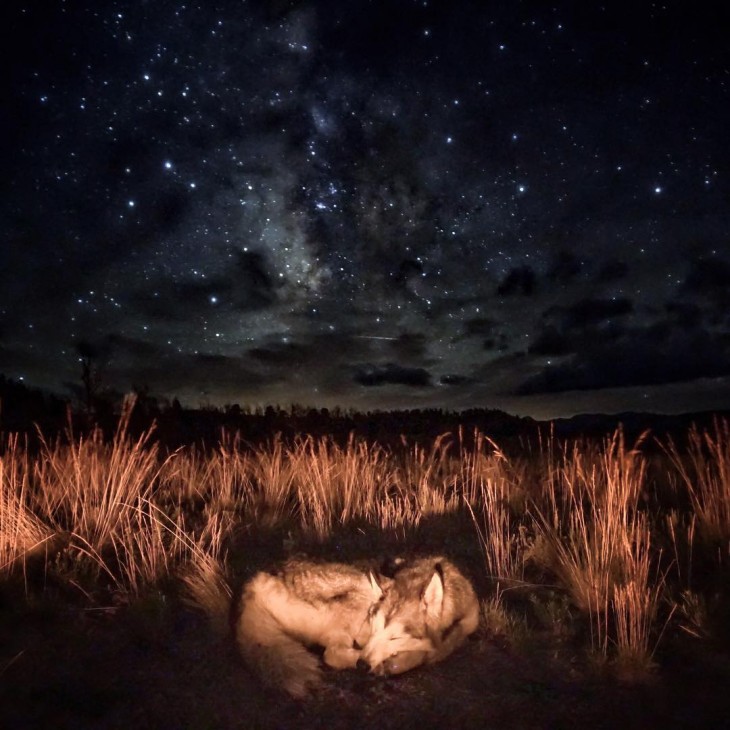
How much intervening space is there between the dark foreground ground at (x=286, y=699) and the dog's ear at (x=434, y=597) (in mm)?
291

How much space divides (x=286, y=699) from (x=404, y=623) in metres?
0.89

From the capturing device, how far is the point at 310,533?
17.1 ft

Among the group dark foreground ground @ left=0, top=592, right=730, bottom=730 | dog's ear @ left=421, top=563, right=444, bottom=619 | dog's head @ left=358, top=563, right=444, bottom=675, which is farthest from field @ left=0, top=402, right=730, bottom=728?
dog's ear @ left=421, top=563, right=444, bottom=619

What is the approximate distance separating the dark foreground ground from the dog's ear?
29 cm

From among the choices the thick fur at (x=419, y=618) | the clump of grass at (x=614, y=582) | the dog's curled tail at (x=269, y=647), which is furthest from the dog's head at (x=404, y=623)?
the clump of grass at (x=614, y=582)

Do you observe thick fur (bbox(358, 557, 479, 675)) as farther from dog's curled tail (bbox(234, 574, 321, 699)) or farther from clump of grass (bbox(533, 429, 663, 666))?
clump of grass (bbox(533, 429, 663, 666))

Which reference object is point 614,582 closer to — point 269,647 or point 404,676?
point 404,676

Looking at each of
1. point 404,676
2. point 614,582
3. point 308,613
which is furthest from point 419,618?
point 614,582

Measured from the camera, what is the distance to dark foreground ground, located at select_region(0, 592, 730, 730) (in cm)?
310

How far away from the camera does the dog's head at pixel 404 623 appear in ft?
11.8

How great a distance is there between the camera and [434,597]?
3.88 m

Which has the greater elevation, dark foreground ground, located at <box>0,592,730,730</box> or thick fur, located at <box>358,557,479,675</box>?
thick fur, located at <box>358,557,479,675</box>

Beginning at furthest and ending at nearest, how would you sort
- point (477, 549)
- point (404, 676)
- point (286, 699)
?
point (477, 549) < point (404, 676) < point (286, 699)

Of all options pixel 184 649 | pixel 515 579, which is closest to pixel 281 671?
pixel 184 649
